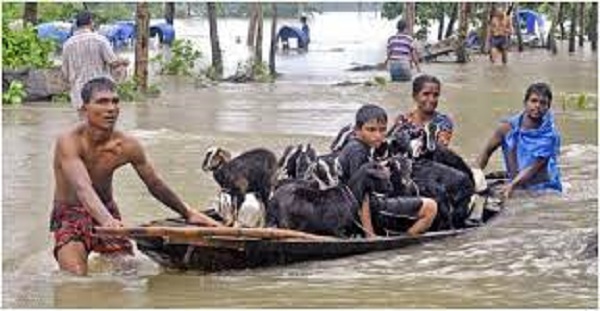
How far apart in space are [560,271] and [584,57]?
81.2 ft

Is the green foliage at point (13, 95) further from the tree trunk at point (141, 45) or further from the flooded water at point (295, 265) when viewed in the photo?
the tree trunk at point (141, 45)

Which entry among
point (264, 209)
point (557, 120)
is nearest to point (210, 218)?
point (264, 209)

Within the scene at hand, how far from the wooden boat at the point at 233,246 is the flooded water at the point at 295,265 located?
0.20 ft

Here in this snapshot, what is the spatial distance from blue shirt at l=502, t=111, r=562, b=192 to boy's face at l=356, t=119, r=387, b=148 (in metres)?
1.95

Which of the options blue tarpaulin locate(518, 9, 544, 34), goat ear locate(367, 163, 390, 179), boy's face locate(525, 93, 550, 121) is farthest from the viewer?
blue tarpaulin locate(518, 9, 544, 34)

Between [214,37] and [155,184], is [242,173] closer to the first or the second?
[155,184]

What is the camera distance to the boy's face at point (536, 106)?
8398 mm

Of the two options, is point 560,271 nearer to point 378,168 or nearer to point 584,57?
point 378,168

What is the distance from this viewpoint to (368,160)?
6.84 m

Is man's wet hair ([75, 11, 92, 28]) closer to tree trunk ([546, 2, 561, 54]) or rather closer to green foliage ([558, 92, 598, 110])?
green foliage ([558, 92, 598, 110])

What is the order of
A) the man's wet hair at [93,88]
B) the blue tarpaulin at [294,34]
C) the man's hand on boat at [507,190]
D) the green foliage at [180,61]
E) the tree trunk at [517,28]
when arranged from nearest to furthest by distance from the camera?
the man's wet hair at [93,88], the man's hand on boat at [507,190], the green foliage at [180,61], the tree trunk at [517,28], the blue tarpaulin at [294,34]

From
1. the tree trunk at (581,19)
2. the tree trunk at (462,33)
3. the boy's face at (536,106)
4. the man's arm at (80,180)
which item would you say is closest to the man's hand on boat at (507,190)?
the boy's face at (536,106)

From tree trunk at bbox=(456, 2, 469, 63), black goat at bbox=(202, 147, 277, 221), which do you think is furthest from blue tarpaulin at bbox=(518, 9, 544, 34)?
black goat at bbox=(202, 147, 277, 221)

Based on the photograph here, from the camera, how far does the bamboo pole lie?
5711 millimetres
